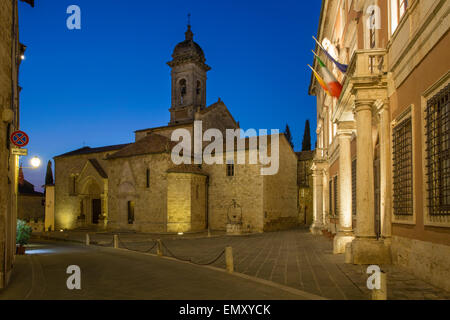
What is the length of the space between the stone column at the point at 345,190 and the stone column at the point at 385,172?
2718 millimetres

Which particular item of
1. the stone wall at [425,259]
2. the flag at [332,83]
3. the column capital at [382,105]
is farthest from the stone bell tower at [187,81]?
the stone wall at [425,259]

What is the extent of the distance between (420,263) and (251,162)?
68.9ft

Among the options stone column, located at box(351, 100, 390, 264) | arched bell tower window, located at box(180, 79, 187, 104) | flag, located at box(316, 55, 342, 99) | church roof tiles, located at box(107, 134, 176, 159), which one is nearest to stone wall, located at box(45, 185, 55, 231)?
church roof tiles, located at box(107, 134, 176, 159)

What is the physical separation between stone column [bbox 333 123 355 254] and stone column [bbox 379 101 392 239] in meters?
2.72

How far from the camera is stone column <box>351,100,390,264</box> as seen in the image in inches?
343

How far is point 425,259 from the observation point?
6.65 m

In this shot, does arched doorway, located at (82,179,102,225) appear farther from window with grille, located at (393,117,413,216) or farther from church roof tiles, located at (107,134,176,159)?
window with grille, located at (393,117,413,216)

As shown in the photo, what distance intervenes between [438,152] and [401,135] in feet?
6.89

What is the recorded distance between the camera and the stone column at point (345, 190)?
11.8 metres

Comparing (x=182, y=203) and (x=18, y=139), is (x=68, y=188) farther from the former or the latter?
(x=18, y=139)

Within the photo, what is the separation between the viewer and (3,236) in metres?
7.34

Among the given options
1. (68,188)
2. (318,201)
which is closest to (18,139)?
(318,201)
